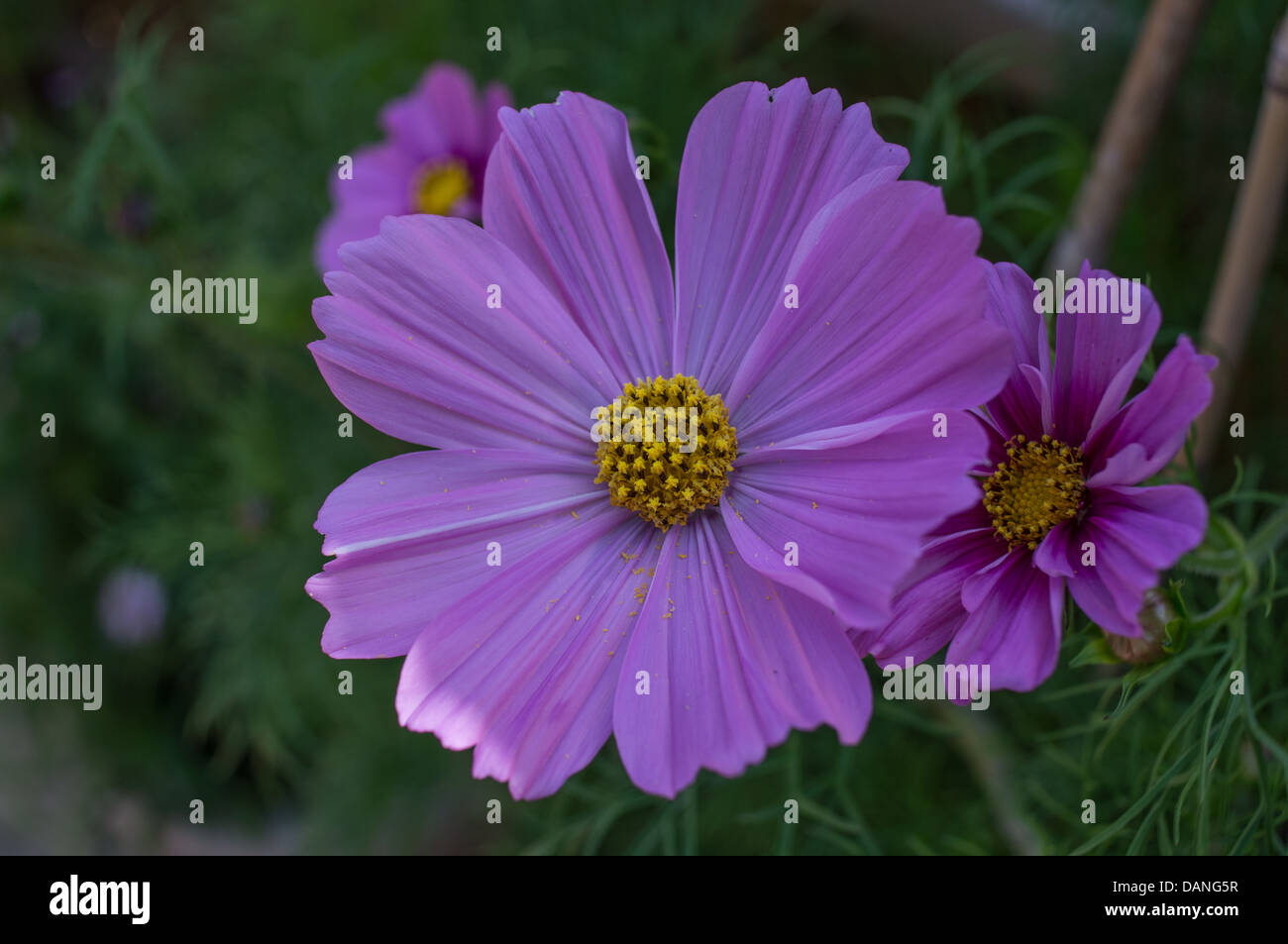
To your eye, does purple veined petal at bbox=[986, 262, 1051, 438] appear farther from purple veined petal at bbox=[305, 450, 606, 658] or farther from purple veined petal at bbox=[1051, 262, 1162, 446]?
purple veined petal at bbox=[305, 450, 606, 658]

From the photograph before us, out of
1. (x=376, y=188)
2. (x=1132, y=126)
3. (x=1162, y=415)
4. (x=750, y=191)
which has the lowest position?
(x=1162, y=415)

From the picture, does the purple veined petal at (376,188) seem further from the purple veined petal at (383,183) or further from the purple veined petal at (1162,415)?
the purple veined petal at (1162,415)

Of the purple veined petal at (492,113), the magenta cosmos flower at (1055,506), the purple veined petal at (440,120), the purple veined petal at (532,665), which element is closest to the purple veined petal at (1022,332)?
the magenta cosmos flower at (1055,506)

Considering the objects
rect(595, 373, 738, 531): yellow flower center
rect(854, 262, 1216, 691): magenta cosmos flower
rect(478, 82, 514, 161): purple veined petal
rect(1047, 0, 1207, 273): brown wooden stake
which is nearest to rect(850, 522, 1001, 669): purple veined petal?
rect(854, 262, 1216, 691): magenta cosmos flower

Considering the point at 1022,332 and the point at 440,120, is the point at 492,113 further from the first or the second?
the point at 1022,332

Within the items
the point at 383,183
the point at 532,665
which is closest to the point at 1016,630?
the point at 532,665

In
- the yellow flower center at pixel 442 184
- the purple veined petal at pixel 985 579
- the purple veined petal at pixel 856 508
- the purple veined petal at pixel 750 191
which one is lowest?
the purple veined petal at pixel 985 579
